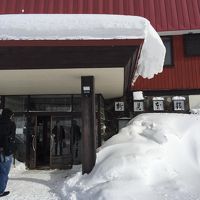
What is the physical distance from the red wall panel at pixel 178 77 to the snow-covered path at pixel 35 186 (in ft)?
16.5

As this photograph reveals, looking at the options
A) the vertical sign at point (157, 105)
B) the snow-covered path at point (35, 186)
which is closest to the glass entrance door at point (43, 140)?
the snow-covered path at point (35, 186)

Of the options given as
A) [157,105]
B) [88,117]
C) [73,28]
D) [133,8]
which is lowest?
[88,117]

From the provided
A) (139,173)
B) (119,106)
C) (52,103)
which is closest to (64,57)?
(139,173)

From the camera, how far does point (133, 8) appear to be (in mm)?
13750

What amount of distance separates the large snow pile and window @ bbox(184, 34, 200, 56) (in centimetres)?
412

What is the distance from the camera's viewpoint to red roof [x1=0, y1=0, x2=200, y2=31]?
43.5ft

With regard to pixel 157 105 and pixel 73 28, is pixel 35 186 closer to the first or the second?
pixel 73 28

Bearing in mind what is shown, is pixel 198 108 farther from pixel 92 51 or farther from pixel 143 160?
pixel 92 51

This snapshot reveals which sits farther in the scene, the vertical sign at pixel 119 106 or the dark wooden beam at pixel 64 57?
the vertical sign at pixel 119 106

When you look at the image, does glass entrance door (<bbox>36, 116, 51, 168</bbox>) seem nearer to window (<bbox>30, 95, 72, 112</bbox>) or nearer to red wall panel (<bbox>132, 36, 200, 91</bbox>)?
window (<bbox>30, 95, 72, 112</bbox>)

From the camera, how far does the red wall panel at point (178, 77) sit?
13.2 m

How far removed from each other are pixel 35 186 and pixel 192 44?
Result: 8319 millimetres

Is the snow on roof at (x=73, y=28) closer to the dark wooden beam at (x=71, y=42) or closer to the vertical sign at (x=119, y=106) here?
the dark wooden beam at (x=71, y=42)

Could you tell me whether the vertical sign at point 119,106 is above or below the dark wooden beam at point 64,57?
below
